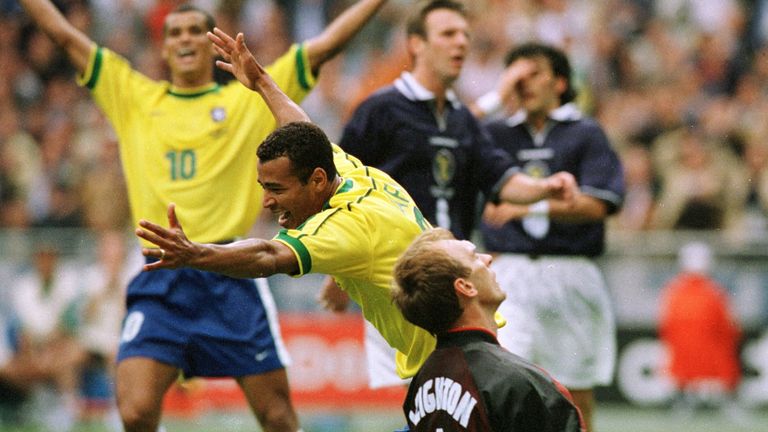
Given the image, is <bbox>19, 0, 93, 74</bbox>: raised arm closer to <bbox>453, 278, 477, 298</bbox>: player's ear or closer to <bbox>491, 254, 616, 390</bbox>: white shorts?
<bbox>491, 254, 616, 390</bbox>: white shorts

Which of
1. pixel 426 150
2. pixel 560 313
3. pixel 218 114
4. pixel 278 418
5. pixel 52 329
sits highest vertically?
pixel 218 114

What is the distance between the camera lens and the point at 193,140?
8133 mm

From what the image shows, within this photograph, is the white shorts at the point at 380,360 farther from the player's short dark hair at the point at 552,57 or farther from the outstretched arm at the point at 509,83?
the player's short dark hair at the point at 552,57

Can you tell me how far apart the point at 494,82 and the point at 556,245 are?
321 inches

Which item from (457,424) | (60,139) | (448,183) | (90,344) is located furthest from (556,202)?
(60,139)

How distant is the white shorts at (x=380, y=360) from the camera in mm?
8078

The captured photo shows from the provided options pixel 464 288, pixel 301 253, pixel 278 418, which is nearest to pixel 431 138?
pixel 278 418

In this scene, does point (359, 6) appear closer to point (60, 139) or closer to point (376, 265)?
point (376, 265)

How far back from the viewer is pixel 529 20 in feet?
58.3

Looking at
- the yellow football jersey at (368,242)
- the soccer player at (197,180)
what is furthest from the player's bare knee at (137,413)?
the yellow football jersey at (368,242)

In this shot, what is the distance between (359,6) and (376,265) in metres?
2.51

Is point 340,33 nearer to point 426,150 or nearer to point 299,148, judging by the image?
point 426,150

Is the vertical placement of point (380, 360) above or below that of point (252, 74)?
below

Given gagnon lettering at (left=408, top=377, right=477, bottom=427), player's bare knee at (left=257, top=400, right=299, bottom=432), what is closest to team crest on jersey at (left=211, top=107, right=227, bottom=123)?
player's bare knee at (left=257, top=400, right=299, bottom=432)
